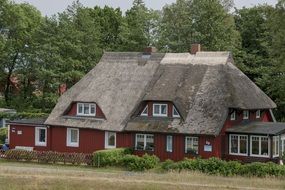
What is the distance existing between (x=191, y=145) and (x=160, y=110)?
3842 mm

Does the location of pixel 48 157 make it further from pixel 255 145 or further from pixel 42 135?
pixel 255 145

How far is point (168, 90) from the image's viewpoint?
156 feet

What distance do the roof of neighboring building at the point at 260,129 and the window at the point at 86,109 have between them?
36.2ft

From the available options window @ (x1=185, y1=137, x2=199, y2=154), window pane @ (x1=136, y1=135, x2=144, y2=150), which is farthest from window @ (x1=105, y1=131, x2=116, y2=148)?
window @ (x1=185, y1=137, x2=199, y2=154)

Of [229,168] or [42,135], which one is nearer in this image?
[229,168]

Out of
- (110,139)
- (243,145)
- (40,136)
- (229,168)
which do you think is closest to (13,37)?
(40,136)

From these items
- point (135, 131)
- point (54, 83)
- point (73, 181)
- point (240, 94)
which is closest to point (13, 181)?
point (73, 181)

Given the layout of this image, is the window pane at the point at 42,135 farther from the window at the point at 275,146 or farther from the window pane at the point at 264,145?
the window at the point at 275,146

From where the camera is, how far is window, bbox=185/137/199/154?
148 feet

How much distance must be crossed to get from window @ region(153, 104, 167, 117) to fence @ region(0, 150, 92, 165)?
660cm

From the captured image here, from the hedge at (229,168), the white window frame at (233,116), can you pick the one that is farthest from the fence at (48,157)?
the white window frame at (233,116)

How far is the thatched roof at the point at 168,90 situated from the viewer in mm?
45469

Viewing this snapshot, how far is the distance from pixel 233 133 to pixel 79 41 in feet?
84.1

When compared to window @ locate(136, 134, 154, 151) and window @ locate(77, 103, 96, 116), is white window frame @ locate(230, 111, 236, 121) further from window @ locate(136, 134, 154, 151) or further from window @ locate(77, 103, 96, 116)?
window @ locate(77, 103, 96, 116)
